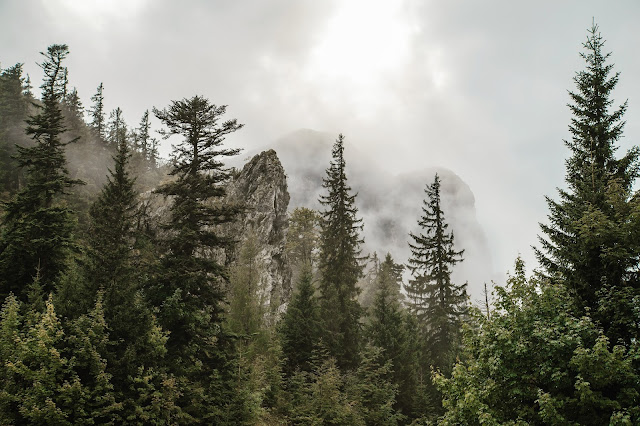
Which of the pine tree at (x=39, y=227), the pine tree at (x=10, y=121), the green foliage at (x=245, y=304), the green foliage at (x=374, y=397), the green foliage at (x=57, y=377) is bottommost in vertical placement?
the green foliage at (x=374, y=397)

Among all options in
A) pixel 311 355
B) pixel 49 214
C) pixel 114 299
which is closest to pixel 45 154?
pixel 49 214

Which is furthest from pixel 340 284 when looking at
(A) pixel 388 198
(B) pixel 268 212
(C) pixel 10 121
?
(A) pixel 388 198

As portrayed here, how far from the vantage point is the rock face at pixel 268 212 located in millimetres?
40250

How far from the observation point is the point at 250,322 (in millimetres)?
21719

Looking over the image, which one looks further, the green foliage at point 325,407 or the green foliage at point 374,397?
the green foliage at point 374,397

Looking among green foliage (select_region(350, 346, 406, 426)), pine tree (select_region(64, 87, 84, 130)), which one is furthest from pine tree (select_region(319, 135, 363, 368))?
pine tree (select_region(64, 87, 84, 130))

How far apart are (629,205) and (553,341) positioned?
4.74m

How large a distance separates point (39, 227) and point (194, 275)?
11.0 m

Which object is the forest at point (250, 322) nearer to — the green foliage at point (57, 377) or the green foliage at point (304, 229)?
the green foliage at point (57, 377)

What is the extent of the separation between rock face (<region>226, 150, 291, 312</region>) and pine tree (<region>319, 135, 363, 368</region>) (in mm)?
9444

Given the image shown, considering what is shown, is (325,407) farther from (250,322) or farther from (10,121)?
(10,121)

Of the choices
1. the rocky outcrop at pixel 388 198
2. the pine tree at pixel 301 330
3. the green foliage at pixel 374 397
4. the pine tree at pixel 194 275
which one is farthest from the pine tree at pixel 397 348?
the rocky outcrop at pixel 388 198

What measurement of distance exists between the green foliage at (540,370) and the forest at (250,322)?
59mm

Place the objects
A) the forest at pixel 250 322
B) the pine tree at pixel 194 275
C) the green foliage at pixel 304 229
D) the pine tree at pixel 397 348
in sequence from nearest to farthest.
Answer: the forest at pixel 250 322, the pine tree at pixel 194 275, the pine tree at pixel 397 348, the green foliage at pixel 304 229
